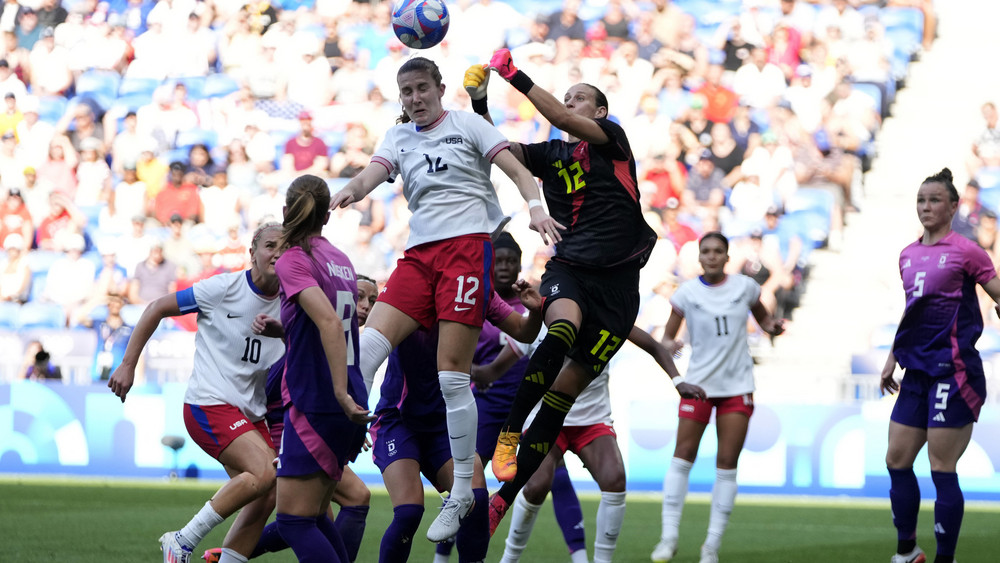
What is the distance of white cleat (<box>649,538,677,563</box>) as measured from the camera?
Result: 28.1 feet

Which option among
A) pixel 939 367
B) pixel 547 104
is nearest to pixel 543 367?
pixel 547 104

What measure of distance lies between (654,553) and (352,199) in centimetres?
399

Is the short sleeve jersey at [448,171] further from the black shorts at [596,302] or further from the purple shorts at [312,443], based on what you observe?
the purple shorts at [312,443]

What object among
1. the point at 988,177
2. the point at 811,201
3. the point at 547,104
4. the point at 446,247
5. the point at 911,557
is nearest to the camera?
the point at 547,104

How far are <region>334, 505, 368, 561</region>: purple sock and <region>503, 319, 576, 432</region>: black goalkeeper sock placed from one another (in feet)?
4.18

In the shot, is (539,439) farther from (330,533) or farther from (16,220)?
(16,220)

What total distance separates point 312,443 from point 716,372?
4404mm

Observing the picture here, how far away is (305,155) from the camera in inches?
721

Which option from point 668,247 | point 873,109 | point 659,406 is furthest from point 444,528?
point 873,109

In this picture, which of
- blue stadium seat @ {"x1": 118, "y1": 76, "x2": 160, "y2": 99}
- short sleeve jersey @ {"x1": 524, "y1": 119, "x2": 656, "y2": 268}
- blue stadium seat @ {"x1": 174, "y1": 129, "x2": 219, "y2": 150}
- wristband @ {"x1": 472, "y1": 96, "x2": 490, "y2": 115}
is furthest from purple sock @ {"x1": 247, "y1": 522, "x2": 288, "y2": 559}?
blue stadium seat @ {"x1": 118, "y1": 76, "x2": 160, "y2": 99}

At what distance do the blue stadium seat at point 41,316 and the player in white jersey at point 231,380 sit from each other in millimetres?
11077

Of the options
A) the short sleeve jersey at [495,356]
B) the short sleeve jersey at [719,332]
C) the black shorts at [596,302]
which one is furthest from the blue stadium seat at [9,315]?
the black shorts at [596,302]

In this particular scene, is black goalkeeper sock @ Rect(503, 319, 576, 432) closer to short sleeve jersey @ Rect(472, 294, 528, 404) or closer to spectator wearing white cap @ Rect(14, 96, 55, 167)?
short sleeve jersey @ Rect(472, 294, 528, 404)

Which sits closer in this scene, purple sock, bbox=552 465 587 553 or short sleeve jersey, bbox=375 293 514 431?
short sleeve jersey, bbox=375 293 514 431
